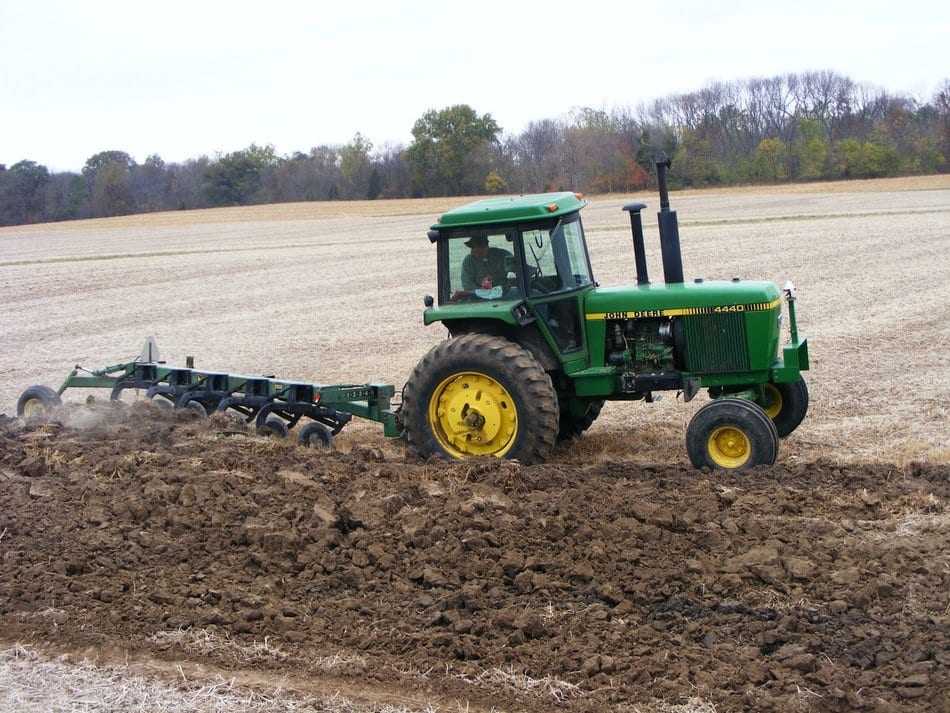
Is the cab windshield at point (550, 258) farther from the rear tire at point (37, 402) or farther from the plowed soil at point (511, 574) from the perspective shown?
the rear tire at point (37, 402)

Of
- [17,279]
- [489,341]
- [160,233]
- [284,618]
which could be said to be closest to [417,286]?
[17,279]

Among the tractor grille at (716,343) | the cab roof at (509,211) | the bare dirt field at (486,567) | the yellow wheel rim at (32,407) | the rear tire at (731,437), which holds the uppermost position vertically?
the cab roof at (509,211)

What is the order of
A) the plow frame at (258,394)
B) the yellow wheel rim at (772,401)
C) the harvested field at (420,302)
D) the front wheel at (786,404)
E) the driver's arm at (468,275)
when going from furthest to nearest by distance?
the harvested field at (420,302)
the plow frame at (258,394)
the yellow wheel rim at (772,401)
the front wheel at (786,404)
the driver's arm at (468,275)

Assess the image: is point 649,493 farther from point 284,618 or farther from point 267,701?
point 267,701

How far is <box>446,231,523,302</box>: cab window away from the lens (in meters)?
9.12

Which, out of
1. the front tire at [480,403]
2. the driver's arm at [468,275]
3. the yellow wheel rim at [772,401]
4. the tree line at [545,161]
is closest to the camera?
the front tire at [480,403]

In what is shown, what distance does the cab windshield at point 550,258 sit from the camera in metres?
9.05

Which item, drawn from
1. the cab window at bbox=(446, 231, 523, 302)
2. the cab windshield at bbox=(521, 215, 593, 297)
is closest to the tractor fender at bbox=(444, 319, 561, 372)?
the cab window at bbox=(446, 231, 523, 302)

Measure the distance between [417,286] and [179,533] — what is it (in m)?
16.7

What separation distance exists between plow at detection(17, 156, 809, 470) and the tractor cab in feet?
0.03

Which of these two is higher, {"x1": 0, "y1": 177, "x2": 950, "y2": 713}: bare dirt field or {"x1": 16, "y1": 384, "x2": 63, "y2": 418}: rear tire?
{"x1": 16, "y1": 384, "x2": 63, "y2": 418}: rear tire

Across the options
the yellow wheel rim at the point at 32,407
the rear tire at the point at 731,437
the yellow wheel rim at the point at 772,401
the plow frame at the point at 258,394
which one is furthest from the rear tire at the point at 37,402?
the yellow wheel rim at the point at 772,401

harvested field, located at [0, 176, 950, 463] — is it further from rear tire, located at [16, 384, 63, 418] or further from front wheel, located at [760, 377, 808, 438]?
rear tire, located at [16, 384, 63, 418]

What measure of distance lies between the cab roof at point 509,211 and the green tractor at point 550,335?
11mm
